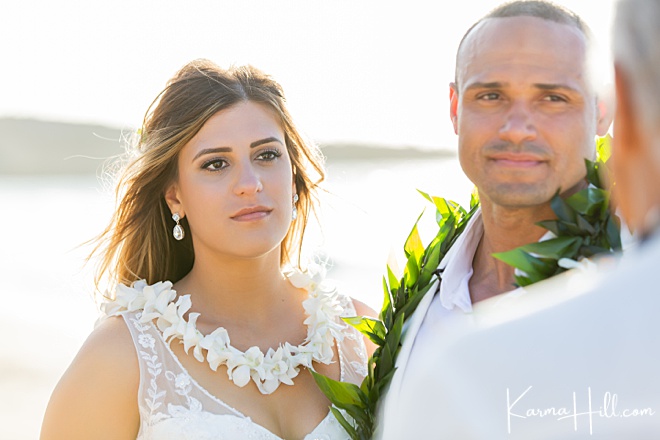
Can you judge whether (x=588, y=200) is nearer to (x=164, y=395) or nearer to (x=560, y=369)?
(x=164, y=395)

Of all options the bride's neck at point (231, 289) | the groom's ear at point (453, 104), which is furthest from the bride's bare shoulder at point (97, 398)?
the groom's ear at point (453, 104)

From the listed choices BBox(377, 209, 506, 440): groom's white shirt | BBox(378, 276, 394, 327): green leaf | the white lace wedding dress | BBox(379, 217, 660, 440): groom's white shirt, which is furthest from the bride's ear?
BBox(379, 217, 660, 440): groom's white shirt

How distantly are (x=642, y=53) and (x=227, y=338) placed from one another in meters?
3.00

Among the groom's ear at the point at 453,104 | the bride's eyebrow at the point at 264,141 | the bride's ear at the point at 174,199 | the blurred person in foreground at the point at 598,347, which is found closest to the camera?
the blurred person in foreground at the point at 598,347

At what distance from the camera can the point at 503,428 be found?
1.12 m

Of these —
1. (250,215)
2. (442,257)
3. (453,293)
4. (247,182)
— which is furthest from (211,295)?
(453,293)

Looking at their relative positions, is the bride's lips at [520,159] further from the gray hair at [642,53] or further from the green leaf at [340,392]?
the gray hair at [642,53]

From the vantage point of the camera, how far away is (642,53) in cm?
109

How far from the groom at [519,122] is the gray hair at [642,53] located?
7.01ft

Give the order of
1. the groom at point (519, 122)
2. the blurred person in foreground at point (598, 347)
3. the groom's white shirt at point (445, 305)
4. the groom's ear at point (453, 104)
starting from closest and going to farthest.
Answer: the blurred person in foreground at point (598, 347)
the groom at point (519, 122)
the groom's white shirt at point (445, 305)
the groom's ear at point (453, 104)

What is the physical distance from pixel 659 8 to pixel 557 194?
2209 mm

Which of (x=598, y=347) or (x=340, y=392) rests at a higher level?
(x=598, y=347)

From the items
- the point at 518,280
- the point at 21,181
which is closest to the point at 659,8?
the point at 518,280

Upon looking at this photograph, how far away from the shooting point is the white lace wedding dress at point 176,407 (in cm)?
360
